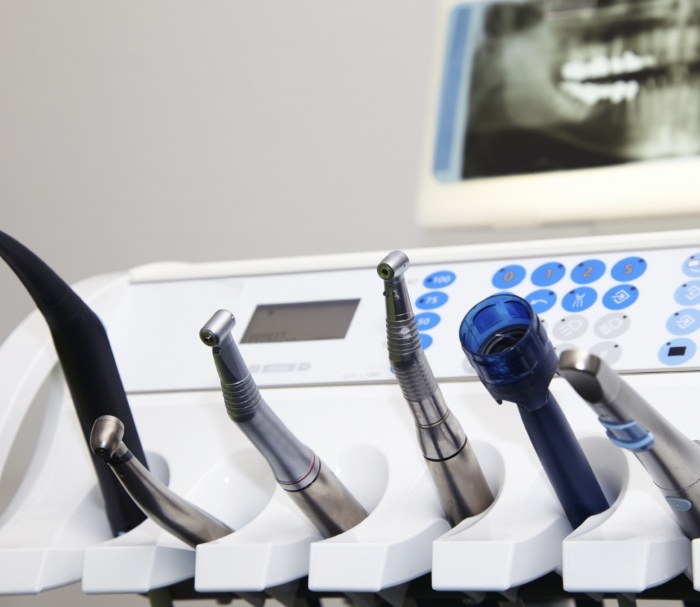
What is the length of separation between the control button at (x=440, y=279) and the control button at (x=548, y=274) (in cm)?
5

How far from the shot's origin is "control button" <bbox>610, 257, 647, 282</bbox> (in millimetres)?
471

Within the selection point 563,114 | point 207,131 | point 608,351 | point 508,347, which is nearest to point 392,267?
point 508,347

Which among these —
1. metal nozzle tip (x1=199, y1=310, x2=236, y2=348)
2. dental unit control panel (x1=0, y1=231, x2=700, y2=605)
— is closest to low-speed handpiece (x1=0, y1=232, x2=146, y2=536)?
dental unit control panel (x1=0, y1=231, x2=700, y2=605)

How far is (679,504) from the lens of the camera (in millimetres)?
338

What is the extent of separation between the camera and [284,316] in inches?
21.1

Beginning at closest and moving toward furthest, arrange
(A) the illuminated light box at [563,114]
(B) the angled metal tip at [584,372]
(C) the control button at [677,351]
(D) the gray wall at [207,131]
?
(B) the angled metal tip at [584,372] < (C) the control button at [677,351] < (A) the illuminated light box at [563,114] < (D) the gray wall at [207,131]

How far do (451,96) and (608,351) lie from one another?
1.00ft

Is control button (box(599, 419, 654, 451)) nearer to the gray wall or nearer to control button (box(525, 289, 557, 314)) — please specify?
control button (box(525, 289, 557, 314))

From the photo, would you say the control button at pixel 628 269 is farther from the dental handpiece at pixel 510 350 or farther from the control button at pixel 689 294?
the dental handpiece at pixel 510 350

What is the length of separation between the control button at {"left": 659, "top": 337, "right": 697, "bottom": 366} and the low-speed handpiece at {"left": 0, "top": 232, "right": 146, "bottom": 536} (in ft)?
0.81

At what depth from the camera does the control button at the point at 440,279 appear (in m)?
0.52

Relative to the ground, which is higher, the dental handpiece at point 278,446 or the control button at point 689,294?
the control button at point 689,294

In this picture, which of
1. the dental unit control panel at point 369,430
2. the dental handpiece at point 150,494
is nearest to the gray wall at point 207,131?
the dental unit control panel at point 369,430

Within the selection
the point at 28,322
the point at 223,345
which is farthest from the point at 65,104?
the point at 223,345
